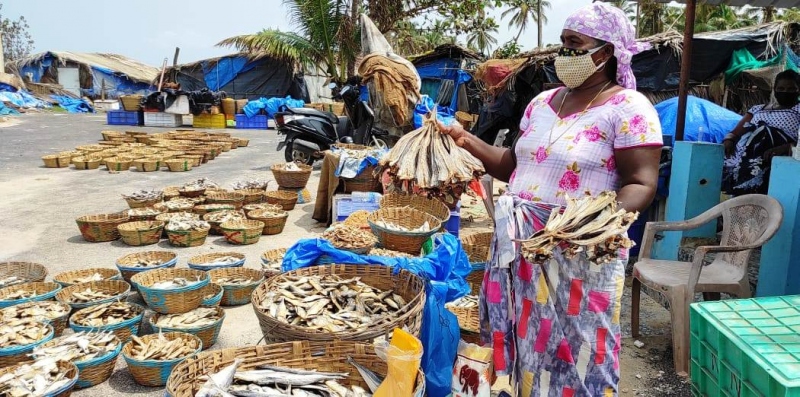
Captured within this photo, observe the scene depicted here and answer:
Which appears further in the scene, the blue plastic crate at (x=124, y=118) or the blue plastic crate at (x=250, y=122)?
the blue plastic crate at (x=250, y=122)

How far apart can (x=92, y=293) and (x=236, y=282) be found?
1.08m

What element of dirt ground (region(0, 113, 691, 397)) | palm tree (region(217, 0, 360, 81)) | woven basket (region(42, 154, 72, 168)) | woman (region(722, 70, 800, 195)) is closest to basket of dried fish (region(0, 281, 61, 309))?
dirt ground (region(0, 113, 691, 397))

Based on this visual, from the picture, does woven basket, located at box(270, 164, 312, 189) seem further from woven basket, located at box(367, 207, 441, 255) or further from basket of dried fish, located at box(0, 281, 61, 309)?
basket of dried fish, located at box(0, 281, 61, 309)

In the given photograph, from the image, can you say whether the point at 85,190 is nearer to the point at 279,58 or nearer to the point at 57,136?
the point at 57,136

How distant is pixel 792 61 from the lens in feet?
27.2

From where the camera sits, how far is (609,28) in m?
2.03

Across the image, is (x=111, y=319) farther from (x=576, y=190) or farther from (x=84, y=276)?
(x=576, y=190)

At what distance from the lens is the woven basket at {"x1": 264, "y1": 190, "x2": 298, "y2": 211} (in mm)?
7476

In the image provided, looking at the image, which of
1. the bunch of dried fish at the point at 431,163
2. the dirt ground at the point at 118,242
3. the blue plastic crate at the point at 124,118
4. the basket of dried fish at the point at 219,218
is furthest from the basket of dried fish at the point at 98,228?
the blue plastic crate at the point at 124,118

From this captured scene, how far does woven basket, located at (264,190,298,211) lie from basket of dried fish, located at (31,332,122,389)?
4.03 metres

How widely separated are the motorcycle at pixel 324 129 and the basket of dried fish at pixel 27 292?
570cm

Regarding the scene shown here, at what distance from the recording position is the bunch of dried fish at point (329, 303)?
278 centimetres

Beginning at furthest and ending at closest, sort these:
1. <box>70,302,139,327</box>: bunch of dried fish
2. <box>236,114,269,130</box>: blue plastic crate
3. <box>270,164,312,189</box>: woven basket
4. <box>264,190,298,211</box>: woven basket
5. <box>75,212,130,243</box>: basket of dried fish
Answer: <box>236,114,269,130</box>: blue plastic crate < <box>270,164,312,189</box>: woven basket < <box>264,190,298,211</box>: woven basket < <box>75,212,130,243</box>: basket of dried fish < <box>70,302,139,327</box>: bunch of dried fish

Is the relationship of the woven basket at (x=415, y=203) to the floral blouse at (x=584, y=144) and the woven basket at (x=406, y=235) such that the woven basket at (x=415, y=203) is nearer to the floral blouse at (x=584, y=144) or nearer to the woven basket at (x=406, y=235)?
the woven basket at (x=406, y=235)
